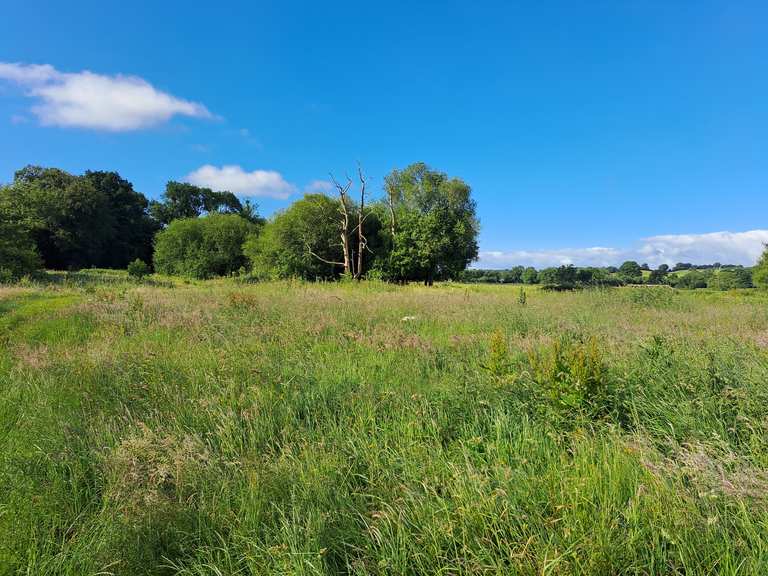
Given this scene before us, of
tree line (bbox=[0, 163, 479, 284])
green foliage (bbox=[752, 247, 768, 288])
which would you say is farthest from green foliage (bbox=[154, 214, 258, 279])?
green foliage (bbox=[752, 247, 768, 288])

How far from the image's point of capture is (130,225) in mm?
58469

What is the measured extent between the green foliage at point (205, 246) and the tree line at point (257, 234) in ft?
0.34

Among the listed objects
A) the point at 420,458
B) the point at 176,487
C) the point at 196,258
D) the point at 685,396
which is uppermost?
the point at 196,258

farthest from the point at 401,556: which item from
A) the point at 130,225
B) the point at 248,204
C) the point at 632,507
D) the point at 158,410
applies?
the point at 248,204

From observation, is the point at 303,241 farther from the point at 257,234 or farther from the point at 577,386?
the point at 577,386

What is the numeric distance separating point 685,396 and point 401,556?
3.02 meters

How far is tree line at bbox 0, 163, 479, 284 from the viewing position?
3108 cm

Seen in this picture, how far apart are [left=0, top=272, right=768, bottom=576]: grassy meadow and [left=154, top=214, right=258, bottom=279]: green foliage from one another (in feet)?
118

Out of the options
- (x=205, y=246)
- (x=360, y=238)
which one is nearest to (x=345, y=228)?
(x=360, y=238)

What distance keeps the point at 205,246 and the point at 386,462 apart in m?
41.5

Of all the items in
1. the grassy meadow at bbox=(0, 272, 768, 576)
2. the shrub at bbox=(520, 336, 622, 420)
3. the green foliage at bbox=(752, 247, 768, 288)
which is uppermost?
the green foliage at bbox=(752, 247, 768, 288)

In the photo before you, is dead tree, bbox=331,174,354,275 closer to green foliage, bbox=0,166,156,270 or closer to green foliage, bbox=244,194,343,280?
green foliage, bbox=244,194,343,280

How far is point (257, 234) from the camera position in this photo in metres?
40.1

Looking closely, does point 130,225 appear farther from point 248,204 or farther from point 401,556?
point 401,556
